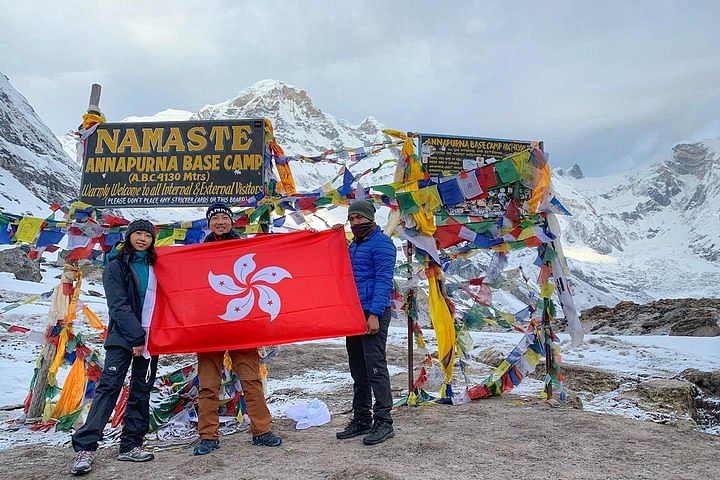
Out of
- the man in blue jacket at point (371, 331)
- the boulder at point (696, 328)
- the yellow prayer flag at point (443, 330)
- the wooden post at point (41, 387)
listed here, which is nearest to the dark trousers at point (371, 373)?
the man in blue jacket at point (371, 331)

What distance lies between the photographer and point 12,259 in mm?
28891

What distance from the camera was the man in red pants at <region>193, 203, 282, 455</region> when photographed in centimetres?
423

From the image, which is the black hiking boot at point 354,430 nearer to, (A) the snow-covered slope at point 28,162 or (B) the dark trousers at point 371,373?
(B) the dark trousers at point 371,373

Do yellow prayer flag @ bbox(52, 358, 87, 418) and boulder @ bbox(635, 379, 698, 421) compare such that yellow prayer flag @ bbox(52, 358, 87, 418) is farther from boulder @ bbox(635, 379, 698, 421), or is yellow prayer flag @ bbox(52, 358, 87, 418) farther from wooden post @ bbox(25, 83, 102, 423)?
boulder @ bbox(635, 379, 698, 421)

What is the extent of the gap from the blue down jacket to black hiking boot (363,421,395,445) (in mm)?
905

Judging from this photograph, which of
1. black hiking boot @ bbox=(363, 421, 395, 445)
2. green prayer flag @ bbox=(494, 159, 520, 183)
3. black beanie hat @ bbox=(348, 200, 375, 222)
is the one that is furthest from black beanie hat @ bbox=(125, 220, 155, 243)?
green prayer flag @ bbox=(494, 159, 520, 183)

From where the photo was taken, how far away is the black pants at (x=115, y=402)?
12.6ft

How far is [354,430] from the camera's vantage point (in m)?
4.40

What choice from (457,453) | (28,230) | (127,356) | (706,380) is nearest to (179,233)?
(28,230)

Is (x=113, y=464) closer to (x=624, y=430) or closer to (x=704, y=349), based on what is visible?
(x=624, y=430)

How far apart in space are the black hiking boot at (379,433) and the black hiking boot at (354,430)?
0.88ft

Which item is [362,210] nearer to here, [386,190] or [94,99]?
[386,190]

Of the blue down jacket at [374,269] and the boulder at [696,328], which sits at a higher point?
the blue down jacket at [374,269]

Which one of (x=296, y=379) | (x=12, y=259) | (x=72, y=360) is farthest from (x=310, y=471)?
(x=12, y=259)
